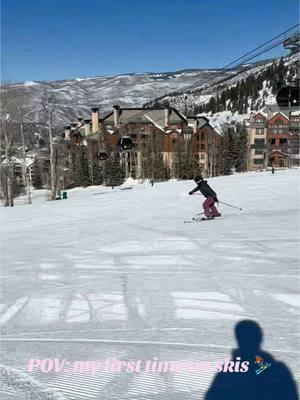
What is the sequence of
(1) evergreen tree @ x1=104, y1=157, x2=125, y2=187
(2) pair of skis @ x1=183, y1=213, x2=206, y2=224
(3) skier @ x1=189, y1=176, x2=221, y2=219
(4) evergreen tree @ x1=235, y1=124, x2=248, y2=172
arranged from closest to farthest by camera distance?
(2) pair of skis @ x1=183, y1=213, x2=206, y2=224, (3) skier @ x1=189, y1=176, x2=221, y2=219, (1) evergreen tree @ x1=104, y1=157, x2=125, y2=187, (4) evergreen tree @ x1=235, y1=124, x2=248, y2=172

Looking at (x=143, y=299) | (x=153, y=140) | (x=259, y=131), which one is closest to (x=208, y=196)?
(x=143, y=299)

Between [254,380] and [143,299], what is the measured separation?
2.42 m

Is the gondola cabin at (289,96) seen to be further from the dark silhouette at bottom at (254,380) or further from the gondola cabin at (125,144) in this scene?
the dark silhouette at bottom at (254,380)

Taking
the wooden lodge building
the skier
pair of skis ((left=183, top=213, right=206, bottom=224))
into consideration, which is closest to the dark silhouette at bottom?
pair of skis ((left=183, top=213, right=206, bottom=224))

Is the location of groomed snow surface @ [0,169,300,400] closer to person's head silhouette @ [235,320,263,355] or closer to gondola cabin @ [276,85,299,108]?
person's head silhouette @ [235,320,263,355]

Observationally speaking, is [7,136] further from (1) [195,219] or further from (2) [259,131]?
(2) [259,131]

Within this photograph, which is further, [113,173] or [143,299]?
[113,173]

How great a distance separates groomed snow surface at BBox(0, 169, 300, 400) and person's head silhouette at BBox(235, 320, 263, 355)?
84 millimetres

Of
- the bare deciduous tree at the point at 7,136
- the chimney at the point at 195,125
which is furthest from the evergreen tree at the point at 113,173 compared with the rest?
the bare deciduous tree at the point at 7,136

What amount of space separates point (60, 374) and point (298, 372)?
80.9 inches

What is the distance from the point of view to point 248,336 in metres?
4.32

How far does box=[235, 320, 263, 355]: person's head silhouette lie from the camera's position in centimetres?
403

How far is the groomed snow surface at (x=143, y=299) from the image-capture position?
364cm

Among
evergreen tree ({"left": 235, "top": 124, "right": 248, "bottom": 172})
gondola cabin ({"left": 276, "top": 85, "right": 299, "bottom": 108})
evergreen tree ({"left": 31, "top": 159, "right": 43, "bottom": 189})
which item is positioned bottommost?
evergreen tree ({"left": 31, "top": 159, "right": 43, "bottom": 189})
